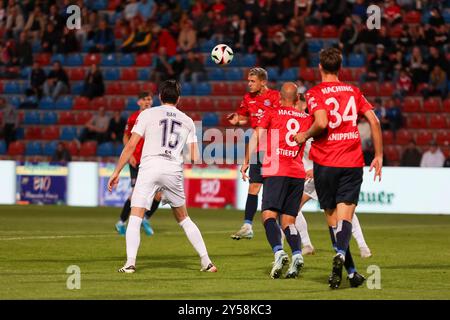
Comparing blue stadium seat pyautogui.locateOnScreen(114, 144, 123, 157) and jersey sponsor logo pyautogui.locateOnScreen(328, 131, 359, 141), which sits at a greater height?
jersey sponsor logo pyautogui.locateOnScreen(328, 131, 359, 141)

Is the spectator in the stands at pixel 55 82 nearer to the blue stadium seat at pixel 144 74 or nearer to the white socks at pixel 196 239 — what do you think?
the blue stadium seat at pixel 144 74

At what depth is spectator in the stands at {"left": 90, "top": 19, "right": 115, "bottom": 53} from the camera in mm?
34438

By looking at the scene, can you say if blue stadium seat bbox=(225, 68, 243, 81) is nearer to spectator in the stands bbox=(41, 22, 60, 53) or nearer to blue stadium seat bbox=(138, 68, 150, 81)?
blue stadium seat bbox=(138, 68, 150, 81)

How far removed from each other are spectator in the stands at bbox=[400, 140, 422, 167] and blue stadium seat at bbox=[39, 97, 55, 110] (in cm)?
1193

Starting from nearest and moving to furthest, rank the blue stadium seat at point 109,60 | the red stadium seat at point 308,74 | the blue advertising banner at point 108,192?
the blue advertising banner at point 108,192 → the red stadium seat at point 308,74 → the blue stadium seat at point 109,60

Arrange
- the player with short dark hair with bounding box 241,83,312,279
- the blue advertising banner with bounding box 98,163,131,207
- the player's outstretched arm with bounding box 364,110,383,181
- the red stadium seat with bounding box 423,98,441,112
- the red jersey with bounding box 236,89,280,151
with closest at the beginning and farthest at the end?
the player's outstretched arm with bounding box 364,110,383,181
the player with short dark hair with bounding box 241,83,312,279
the red jersey with bounding box 236,89,280,151
the blue advertising banner with bounding box 98,163,131,207
the red stadium seat with bounding box 423,98,441,112

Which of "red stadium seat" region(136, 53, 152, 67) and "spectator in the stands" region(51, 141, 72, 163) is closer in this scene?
"spectator in the stands" region(51, 141, 72, 163)

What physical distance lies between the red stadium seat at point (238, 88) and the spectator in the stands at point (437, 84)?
539 cm

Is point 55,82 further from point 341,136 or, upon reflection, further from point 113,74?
point 341,136

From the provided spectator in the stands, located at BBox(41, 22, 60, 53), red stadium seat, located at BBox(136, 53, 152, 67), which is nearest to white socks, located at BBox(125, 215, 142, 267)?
red stadium seat, located at BBox(136, 53, 152, 67)

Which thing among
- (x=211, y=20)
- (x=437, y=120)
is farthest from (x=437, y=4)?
(x=211, y=20)

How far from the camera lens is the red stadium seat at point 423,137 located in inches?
1141

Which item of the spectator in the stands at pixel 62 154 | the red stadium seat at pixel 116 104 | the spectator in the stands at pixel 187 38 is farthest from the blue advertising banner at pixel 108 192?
the spectator in the stands at pixel 187 38
